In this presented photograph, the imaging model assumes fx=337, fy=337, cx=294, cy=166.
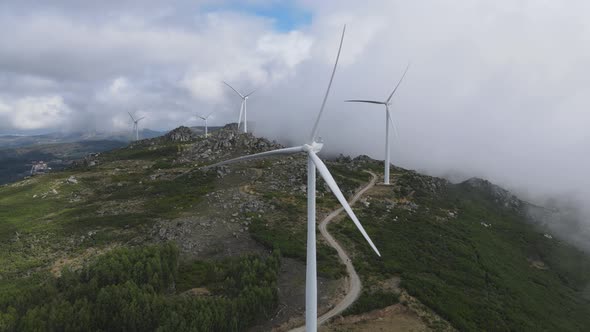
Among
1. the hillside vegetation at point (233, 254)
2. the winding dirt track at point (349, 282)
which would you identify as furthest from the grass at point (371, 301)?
the winding dirt track at point (349, 282)

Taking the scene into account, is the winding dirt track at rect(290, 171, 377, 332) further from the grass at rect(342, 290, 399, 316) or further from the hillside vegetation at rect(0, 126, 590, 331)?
the hillside vegetation at rect(0, 126, 590, 331)

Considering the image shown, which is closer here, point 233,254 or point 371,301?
point 371,301

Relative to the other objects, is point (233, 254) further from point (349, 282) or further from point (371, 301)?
point (371, 301)

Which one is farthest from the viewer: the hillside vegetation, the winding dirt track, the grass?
the grass

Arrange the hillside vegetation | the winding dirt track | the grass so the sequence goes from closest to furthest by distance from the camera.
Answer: the hillside vegetation < the winding dirt track < the grass

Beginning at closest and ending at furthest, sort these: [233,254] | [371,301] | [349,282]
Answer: [371,301] < [349,282] < [233,254]

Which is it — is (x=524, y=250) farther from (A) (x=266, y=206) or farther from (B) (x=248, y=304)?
(B) (x=248, y=304)

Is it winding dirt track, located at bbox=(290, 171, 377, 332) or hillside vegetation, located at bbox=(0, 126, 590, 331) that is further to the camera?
winding dirt track, located at bbox=(290, 171, 377, 332)

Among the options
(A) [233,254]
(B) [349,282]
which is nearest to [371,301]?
(B) [349,282]

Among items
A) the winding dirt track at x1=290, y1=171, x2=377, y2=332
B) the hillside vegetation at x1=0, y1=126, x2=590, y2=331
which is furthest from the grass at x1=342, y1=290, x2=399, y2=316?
the winding dirt track at x1=290, y1=171, x2=377, y2=332

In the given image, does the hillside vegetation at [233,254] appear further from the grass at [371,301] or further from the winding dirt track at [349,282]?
the winding dirt track at [349,282]

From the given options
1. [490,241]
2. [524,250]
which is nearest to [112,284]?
[490,241]
